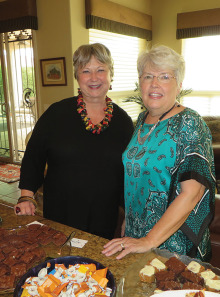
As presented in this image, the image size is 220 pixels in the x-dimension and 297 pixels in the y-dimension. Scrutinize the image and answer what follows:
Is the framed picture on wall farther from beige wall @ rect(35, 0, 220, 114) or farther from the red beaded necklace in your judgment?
the red beaded necklace

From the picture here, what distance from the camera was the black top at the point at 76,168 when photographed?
157 cm

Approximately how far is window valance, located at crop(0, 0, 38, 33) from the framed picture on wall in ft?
1.97

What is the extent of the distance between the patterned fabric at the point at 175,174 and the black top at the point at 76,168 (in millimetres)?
237

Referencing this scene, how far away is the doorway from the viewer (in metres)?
5.24

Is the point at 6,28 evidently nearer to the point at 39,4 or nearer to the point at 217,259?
the point at 39,4

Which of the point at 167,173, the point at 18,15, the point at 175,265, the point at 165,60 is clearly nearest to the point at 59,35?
the point at 18,15

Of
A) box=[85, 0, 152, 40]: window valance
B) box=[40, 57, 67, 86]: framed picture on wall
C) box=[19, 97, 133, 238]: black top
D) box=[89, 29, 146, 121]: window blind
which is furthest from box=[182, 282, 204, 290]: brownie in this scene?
box=[89, 29, 146, 121]: window blind

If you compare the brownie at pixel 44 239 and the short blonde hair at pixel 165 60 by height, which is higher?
the short blonde hair at pixel 165 60

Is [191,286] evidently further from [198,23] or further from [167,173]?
[198,23]

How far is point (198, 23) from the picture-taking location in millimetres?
5496

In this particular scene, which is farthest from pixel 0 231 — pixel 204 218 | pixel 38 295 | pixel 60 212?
pixel 204 218

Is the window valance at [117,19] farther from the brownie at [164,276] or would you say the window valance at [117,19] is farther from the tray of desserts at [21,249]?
the brownie at [164,276]

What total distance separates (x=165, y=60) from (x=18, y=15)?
413 centimetres

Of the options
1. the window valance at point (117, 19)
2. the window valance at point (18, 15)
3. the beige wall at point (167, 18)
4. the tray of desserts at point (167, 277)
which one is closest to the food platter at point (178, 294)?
the tray of desserts at point (167, 277)
